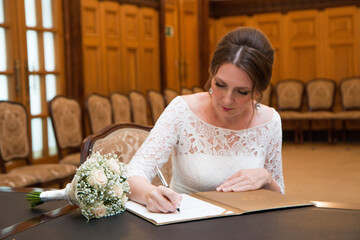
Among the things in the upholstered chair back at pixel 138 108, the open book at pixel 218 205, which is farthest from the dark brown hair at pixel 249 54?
the upholstered chair back at pixel 138 108

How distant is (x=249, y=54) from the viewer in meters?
1.99

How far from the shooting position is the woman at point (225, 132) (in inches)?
78.1

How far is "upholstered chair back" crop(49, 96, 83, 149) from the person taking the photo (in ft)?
17.0

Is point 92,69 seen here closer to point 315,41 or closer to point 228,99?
point 315,41

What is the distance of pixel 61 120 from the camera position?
526 cm

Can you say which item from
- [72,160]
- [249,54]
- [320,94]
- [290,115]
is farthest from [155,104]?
[249,54]

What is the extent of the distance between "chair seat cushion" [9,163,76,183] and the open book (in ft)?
9.07

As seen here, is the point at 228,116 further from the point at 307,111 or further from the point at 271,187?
the point at 307,111

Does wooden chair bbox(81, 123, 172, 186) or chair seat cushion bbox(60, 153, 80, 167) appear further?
chair seat cushion bbox(60, 153, 80, 167)

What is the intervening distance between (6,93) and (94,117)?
3.67ft

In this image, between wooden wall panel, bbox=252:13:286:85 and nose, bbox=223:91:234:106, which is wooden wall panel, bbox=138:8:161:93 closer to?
wooden wall panel, bbox=252:13:286:85

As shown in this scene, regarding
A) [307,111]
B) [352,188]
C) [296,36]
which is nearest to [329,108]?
[307,111]

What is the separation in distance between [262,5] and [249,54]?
26.9 feet

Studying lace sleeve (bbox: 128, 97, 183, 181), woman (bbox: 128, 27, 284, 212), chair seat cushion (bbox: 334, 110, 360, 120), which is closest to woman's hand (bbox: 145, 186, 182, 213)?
woman (bbox: 128, 27, 284, 212)
